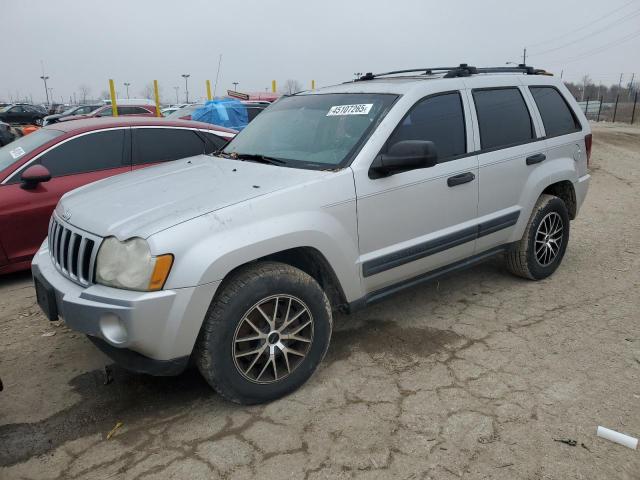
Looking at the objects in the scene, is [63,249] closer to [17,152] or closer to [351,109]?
[351,109]

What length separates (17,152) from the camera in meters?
5.19

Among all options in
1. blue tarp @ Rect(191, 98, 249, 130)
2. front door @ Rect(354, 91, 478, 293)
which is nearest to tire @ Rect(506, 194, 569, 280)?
front door @ Rect(354, 91, 478, 293)

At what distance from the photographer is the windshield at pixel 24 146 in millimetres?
5070

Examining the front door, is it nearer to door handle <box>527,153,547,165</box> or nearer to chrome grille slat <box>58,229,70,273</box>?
door handle <box>527,153,547,165</box>

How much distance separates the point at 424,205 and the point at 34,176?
3.47 metres

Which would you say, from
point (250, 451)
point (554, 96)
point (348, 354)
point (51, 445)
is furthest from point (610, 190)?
point (51, 445)

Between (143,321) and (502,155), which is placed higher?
(502,155)

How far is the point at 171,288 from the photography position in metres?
2.51

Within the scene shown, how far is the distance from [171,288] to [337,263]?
1.02m

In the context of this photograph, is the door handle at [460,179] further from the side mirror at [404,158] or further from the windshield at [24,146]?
the windshield at [24,146]

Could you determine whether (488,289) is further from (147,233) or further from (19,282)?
(19,282)

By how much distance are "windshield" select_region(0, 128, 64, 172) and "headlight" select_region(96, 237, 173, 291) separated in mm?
3065

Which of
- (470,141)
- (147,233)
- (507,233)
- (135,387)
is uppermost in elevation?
(470,141)

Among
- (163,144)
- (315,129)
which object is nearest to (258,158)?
(315,129)
